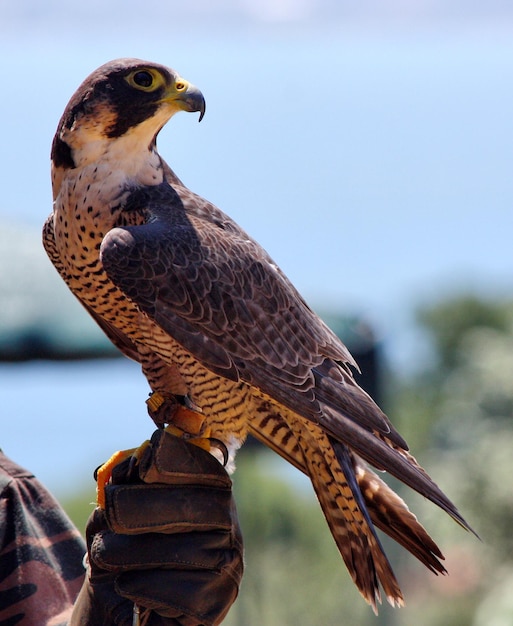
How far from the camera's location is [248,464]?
1064 cm

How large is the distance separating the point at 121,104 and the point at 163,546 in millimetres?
1277

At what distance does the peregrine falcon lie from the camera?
3191 mm

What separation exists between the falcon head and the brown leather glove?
3.02ft

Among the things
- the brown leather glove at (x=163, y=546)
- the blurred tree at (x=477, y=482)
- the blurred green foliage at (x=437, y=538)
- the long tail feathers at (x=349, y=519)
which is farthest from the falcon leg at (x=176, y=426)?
the blurred tree at (x=477, y=482)

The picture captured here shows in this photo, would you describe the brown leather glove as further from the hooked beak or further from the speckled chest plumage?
the hooked beak

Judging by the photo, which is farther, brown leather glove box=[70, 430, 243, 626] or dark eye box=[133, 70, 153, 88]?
dark eye box=[133, 70, 153, 88]

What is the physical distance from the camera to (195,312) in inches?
128

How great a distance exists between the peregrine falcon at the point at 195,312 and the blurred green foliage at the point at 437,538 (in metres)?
4.35

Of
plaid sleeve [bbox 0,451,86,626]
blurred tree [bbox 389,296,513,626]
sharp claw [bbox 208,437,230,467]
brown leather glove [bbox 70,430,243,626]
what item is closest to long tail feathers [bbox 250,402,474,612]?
sharp claw [bbox 208,437,230,467]

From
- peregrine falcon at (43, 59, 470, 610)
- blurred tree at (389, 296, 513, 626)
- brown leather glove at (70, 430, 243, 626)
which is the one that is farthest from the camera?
blurred tree at (389, 296, 513, 626)

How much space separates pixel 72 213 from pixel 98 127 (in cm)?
27

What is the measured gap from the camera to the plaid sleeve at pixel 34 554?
10.1 ft

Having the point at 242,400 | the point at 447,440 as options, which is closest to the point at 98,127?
the point at 242,400

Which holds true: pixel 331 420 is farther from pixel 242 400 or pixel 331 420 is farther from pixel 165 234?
pixel 165 234
